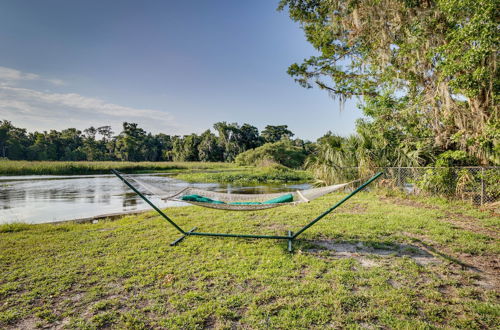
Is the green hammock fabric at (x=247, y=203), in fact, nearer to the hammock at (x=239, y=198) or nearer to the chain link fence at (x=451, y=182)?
the hammock at (x=239, y=198)

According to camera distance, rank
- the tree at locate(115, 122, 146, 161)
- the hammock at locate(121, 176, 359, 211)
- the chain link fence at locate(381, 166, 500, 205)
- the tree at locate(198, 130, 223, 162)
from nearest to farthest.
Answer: the hammock at locate(121, 176, 359, 211) → the chain link fence at locate(381, 166, 500, 205) → the tree at locate(198, 130, 223, 162) → the tree at locate(115, 122, 146, 161)

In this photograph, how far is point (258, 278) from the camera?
2.30 m

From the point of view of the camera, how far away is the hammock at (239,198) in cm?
301

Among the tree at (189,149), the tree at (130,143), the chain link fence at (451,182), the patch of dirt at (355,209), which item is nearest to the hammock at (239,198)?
the patch of dirt at (355,209)

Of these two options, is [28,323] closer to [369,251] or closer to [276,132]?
[369,251]

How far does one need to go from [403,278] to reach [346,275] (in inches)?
20.9

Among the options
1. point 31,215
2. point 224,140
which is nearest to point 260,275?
point 31,215

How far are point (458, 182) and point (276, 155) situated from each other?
2556 cm

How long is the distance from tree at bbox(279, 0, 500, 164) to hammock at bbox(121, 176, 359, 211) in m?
3.85

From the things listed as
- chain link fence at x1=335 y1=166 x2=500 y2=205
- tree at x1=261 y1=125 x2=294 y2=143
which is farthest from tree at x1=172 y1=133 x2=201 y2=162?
chain link fence at x1=335 y1=166 x2=500 y2=205

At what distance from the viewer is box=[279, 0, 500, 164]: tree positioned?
428cm

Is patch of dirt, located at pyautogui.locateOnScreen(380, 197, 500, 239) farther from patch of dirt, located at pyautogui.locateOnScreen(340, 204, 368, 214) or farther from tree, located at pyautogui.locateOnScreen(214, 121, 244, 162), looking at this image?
tree, located at pyautogui.locateOnScreen(214, 121, 244, 162)

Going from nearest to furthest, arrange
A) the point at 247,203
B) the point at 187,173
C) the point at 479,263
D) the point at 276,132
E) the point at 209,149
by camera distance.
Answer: the point at 479,263 → the point at 247,203 → the point at 187,173 → the point at 209,149 → the point at 276,132

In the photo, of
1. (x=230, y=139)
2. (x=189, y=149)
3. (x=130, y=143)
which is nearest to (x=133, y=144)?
(x=130, y=143)
